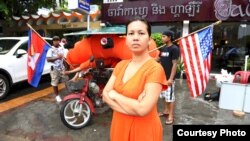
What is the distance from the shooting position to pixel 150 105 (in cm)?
207

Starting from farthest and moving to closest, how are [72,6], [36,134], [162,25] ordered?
[162,25] < [72,6] < [36,134]

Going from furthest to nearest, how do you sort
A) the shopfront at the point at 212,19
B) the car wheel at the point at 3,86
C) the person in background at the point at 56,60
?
the shopfront at the point at 212,19 < the car wheel at the point at 3,86 < the person in background at the point at 56,60

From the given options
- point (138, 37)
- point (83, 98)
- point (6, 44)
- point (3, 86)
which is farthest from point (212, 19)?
point (138, 37)

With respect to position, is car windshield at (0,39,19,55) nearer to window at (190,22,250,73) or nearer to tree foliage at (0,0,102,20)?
tree foliage at (0,0,102,20)

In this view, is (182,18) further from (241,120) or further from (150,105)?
(150,105)

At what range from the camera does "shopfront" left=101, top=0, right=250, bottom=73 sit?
1018 cm

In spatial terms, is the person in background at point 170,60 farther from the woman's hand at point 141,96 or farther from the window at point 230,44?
the window at point 230,44

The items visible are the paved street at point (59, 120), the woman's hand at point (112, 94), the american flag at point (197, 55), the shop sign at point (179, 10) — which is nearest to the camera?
the woman's hand at point (112, 94)

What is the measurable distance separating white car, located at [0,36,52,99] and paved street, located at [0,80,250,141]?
1.03 metres

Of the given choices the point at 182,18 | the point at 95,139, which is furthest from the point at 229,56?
the point at 95,139

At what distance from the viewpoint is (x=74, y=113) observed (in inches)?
199

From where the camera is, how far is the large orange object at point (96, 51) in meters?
5.30

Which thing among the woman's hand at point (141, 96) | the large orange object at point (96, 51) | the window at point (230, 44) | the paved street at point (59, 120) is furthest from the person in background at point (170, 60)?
the window at point (230, 44)

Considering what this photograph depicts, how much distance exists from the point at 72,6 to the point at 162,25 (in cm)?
446
